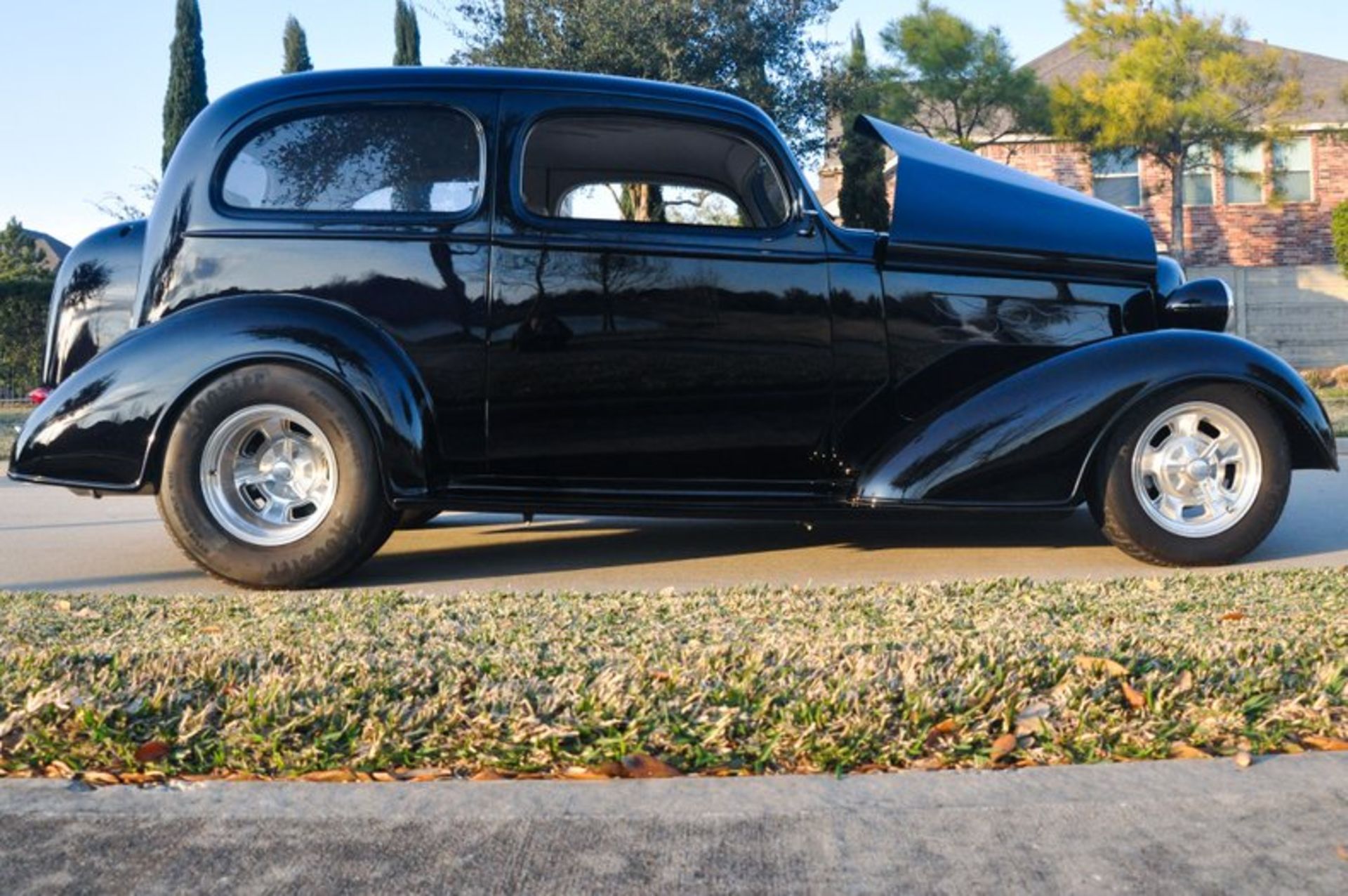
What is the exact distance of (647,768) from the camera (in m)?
2.87

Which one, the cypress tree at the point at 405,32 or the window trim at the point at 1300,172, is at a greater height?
the cypress tree at the point at 405,32

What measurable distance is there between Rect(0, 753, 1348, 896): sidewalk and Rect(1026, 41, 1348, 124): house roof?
27.8 metres

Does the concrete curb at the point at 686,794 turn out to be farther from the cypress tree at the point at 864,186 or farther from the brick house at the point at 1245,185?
the brick house at the point at 1245,185

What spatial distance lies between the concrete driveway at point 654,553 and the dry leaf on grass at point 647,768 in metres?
2.36

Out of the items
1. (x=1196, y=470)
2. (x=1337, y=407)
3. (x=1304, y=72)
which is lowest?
(x=1337, y=407)

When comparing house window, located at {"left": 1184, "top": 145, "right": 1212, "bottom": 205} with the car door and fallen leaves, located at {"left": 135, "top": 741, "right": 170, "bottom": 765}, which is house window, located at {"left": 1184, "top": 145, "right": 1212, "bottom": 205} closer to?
the car door

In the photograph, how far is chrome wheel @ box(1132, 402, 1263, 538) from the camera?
217 inches

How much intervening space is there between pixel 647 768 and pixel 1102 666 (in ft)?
3.83

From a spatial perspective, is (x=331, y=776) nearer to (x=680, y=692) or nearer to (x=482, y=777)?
(x=482, y=777)

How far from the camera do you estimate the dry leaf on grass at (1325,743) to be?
9.77ft

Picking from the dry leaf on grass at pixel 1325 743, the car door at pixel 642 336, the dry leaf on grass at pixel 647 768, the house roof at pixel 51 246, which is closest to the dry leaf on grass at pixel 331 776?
the dry leaf on grass at pixel 647 768

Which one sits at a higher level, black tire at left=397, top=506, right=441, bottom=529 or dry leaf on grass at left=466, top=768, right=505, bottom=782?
black tire at left=397, top=506, right=441, bottom=529

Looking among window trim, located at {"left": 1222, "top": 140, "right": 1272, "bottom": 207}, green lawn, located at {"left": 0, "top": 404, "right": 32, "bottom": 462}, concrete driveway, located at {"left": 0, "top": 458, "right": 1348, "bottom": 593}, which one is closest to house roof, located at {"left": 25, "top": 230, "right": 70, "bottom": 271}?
green lawn, located at {"left": 0, "top": 404, "right": 32, "bottom": 462}

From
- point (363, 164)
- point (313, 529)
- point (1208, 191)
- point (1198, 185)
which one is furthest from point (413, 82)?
point (1208, 191)
